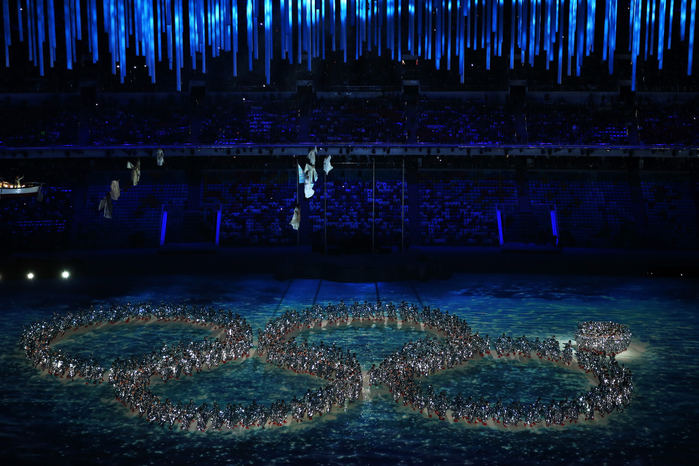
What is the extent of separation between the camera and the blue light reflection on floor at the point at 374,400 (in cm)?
1228

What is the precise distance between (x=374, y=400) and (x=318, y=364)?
2322 mm

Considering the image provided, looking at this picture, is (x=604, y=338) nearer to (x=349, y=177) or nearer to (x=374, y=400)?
(x=374, y=400)

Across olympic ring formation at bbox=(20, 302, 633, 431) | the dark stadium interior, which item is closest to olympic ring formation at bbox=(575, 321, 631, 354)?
olympic ring formation at bbox=(20, 302, 633, 431)

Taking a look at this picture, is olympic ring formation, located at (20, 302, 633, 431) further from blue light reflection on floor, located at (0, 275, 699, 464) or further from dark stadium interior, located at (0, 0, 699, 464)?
dark stadium interior, located at (0, 0, 699, 464)

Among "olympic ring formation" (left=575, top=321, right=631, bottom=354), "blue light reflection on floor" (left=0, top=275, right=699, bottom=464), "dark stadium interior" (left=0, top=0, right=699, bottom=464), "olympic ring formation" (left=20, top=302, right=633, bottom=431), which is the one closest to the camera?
"blue light reflection on floor" (left=0, top=275, right=699, bottom=464)

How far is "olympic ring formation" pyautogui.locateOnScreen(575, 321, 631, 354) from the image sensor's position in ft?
61.0

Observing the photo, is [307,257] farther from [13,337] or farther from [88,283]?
[13,337]

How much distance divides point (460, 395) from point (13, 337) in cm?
1444

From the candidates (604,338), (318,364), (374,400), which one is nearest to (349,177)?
(604,338)

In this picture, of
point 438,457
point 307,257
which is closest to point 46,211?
point 307,257

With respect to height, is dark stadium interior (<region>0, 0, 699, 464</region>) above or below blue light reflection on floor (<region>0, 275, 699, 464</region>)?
above

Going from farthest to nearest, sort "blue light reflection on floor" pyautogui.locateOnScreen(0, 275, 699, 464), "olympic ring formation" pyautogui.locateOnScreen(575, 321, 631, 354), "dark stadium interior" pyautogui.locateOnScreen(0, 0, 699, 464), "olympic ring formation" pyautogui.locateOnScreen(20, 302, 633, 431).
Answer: "dark stadium interior" pyautogui.locateOnScreen(0, 0, 699, 464) → "olympic ring formation" pyautogui.locateOnScreen(575, 321, 631, 354) → "olympic ring formation" pyautogui.locateOnScreen(20, 302, 633, 431) → "blue light reflection on floor" pyautogui.locateOnScreen(0, 275, 699, 464)

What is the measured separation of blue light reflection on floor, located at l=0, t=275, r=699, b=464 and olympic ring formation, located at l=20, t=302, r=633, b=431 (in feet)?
1.12

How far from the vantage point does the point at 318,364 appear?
16.8 meters
